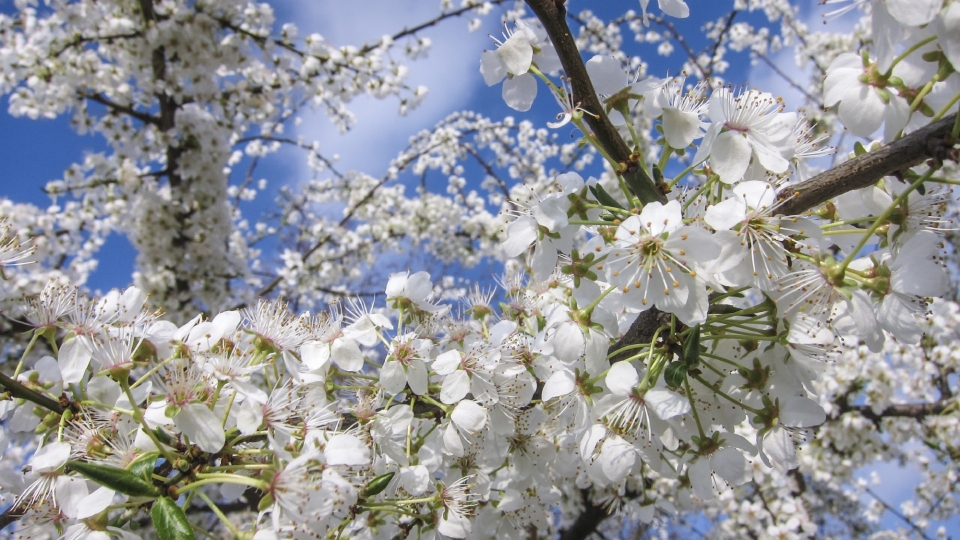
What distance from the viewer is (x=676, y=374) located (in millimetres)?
1077

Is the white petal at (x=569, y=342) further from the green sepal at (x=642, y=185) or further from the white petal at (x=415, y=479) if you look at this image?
the white petal at (x=415, y=479)

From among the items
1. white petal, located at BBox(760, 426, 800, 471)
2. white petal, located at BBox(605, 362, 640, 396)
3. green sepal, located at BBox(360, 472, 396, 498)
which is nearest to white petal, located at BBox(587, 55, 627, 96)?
white petal, located at BBox(605, 362, 640, 396)

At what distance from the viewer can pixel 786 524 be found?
4375mm

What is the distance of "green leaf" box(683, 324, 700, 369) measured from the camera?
1.04 m

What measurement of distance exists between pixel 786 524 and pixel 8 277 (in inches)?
200

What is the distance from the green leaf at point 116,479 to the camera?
937 mm

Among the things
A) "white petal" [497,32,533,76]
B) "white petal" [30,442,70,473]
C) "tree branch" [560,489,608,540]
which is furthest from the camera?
"tree branch" [560,489,608,540]

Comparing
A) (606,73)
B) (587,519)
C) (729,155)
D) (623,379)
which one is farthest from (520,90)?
(587,519)

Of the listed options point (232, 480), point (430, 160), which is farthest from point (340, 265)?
point (232, 480)

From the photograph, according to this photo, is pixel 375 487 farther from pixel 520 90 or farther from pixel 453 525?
pixel 520 90

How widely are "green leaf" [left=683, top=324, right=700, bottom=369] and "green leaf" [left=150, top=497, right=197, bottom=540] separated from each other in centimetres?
92

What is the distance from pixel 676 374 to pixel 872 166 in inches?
21.1

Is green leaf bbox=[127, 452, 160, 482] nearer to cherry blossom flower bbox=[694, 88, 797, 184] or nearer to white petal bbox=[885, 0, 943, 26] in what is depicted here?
cherry blossom flower bbox=[694, 88, 797, 184]

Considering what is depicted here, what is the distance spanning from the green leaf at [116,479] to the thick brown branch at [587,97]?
1.09 meters
